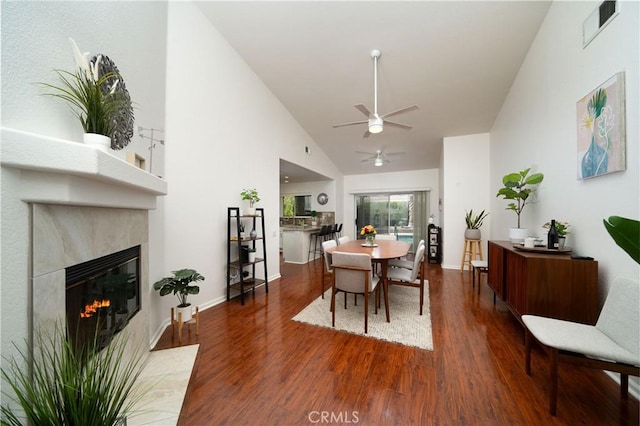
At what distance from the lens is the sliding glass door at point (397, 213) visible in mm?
6992

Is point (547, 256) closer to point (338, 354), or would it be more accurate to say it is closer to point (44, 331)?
point (338, 354)

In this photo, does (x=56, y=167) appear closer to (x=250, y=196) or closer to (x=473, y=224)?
(x=250, y=196)

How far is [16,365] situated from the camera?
81 centimetres

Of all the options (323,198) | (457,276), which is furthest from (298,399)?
(323,198)

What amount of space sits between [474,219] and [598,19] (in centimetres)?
369

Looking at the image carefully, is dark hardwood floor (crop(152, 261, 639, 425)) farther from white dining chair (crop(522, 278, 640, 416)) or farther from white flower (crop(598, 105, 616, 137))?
white flower (crop(598, 105, 616, 137))

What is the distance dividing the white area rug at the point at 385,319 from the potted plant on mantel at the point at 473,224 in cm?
197

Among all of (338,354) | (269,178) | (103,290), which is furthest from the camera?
(269,178)

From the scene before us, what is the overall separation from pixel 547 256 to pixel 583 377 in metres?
0.88

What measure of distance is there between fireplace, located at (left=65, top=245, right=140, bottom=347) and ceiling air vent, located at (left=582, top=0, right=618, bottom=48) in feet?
12.1

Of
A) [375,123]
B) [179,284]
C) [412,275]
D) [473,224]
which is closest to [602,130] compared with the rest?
[375,123]

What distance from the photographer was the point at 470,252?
4566mm

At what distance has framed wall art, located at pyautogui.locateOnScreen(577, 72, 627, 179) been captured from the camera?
4.95 feet

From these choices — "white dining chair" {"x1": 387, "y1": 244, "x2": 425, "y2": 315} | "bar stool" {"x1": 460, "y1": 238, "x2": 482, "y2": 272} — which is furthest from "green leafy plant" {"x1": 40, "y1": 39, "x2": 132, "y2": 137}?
"bar stool" {"x1": 460, "y1": 238, "x2": 482, "y2": 272}
